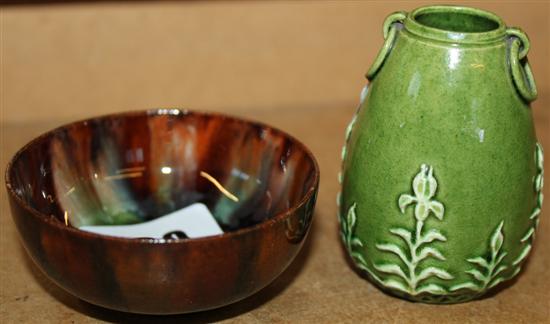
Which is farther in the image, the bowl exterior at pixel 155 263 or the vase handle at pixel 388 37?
the vase handle at pixel 388 37

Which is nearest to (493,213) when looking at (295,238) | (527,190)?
(527,190)

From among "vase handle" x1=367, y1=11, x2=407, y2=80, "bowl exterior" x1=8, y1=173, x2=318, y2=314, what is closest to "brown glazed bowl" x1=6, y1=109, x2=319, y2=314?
"bowl exterior" x1=8, y1=173, x2=318, y2=314

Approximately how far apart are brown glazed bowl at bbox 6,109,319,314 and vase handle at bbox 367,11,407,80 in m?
0.10

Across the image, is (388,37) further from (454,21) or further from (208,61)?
(208,61)

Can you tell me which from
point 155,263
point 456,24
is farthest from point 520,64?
point 155,263

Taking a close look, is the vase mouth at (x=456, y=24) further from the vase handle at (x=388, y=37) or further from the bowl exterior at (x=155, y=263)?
the bowl exterior at (x=155, y=263)

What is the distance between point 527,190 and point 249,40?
65 centimetres

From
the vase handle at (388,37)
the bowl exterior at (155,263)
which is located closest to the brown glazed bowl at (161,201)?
the bowl exterior at (155,263)

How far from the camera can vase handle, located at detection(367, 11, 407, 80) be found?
2.27 feet

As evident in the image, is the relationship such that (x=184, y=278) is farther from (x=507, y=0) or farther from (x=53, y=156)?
(x=507, y=0)

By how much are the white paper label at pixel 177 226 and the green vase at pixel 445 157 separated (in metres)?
0.17

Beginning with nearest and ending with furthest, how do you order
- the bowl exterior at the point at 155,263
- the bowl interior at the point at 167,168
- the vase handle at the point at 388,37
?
the bowl exterior at the point at 155,263 < the vase handle at the point at 388,37 < the bowl interior at the point at 167,168

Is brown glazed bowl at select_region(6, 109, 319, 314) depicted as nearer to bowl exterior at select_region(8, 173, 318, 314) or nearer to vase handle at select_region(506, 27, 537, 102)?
bowl exterior at select_region(8, 173, 318, 314)

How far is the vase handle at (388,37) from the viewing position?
0.69 meters
